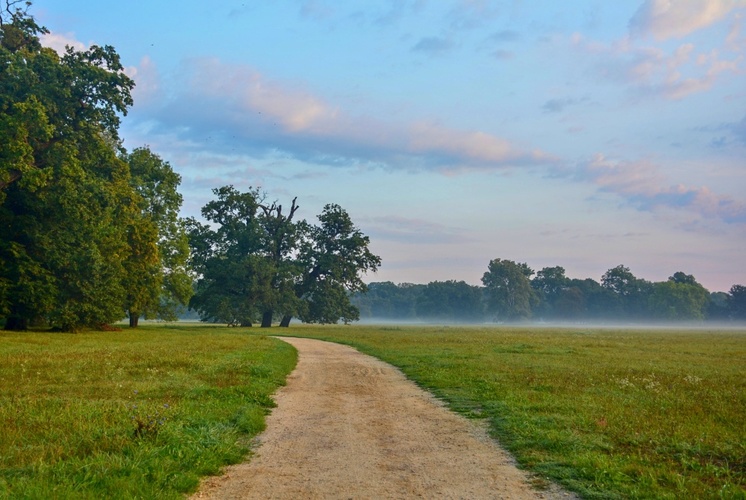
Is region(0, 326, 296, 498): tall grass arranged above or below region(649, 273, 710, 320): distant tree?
below

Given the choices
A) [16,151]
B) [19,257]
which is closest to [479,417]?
[16,151]

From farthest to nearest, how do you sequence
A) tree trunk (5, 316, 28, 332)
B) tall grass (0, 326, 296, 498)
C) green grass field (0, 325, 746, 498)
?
tree trunk (5, 316, 28, 332)
green grass field (0, 325, 746, 498)
tall grass (0, 326, 296, 498)

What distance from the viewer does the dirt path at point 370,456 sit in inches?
274

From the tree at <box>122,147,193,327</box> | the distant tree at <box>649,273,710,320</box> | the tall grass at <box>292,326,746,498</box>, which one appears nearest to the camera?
the tall grass at <box>292,326,746,498</box>

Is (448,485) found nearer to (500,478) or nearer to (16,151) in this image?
(500,478)

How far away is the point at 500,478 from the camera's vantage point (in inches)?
301

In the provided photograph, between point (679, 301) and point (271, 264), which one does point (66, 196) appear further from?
point (679, 301)

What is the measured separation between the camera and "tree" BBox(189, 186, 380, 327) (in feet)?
226

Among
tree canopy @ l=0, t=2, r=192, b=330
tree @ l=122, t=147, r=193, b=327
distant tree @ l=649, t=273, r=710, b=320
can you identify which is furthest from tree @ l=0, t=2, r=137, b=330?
distant tree @ l=649, t=273, r=710, b=320

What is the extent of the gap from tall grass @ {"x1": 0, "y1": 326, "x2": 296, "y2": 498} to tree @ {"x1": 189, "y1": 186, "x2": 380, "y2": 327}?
4906cm

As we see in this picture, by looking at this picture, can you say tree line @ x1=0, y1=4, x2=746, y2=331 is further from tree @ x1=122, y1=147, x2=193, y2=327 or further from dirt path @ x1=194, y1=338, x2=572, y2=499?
dirt path @ x1=194, y1=338, x2=572, y2=499

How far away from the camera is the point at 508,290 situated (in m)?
192

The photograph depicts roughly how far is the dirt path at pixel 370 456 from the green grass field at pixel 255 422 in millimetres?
511

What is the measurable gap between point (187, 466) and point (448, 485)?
3.70m
